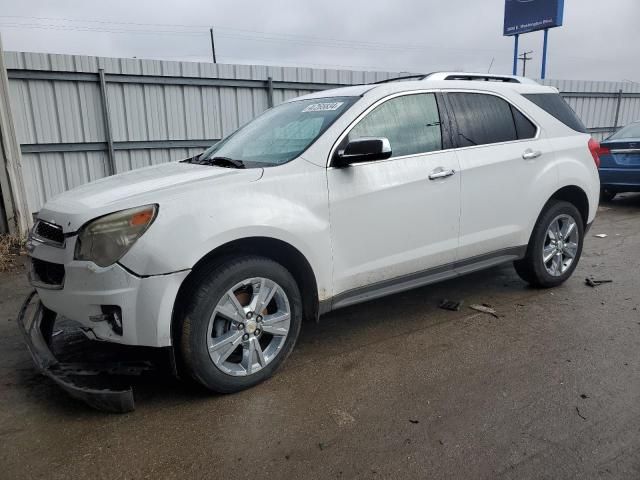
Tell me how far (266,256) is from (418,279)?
1.28m

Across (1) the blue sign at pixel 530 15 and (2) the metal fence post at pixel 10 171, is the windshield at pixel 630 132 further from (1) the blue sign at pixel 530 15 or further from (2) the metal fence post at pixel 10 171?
(2) the metal fence post at pixel 10 171

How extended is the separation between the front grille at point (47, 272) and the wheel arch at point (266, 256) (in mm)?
676

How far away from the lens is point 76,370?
2.82 metres

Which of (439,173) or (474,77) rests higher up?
(474,77)

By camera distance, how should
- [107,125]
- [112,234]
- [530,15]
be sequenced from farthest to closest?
[530,15], [107,125], [112,234]

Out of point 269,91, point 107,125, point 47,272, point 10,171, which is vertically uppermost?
point 269,91

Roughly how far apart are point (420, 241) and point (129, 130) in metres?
5.94

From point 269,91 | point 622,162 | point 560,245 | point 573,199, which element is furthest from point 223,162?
point 622,162

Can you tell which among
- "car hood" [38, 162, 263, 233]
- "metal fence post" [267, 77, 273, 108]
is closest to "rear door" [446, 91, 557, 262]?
"car hood" [38, 162, 263, 233]

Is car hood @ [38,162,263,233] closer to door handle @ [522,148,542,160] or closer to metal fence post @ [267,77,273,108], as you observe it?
door handle @ [522,148,542,160]

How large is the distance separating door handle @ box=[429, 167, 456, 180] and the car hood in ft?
4.30

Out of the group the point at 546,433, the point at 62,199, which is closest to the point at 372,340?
the point at 546,433

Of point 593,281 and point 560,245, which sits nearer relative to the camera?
point 560,245

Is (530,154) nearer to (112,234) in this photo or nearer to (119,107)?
(112,234)
